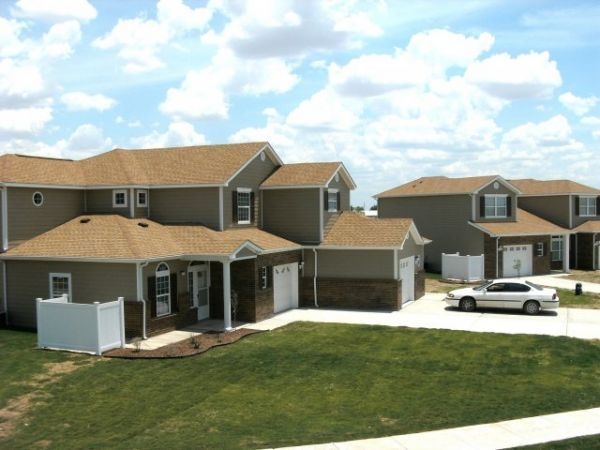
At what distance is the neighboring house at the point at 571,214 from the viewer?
145ft

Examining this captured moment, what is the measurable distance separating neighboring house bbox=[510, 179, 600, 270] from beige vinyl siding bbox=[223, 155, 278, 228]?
908 inches

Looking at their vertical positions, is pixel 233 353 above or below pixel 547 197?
below

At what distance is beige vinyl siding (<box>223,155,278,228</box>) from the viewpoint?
88.0 ft

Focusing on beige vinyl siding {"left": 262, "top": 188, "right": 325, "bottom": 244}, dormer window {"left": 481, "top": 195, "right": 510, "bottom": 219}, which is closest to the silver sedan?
beige vinyl siding {"left": 262, "top": 188, "right": 325, "bottom": 244}

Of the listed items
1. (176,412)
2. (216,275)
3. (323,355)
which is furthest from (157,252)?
(176,412)

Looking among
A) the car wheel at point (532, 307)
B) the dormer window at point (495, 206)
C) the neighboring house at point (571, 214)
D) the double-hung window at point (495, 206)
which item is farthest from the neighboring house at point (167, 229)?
the neighboring house at point (571, 214)

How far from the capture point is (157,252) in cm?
2194

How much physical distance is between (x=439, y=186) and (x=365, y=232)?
17075 mm

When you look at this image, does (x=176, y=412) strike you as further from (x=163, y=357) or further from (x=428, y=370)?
(x=428, y=370)

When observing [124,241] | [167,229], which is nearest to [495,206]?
[167,229]

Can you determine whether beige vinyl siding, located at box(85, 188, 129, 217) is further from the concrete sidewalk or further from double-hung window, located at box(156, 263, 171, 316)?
the concrete sidewalk

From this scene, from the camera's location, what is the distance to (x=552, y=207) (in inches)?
1833

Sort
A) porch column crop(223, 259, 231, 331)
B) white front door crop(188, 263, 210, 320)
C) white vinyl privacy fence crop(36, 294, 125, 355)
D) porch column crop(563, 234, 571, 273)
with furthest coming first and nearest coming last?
porch column crop(563, 234, 571, 273) < white front door crop(188, 263, 210, 320) < porch column crop(223, 259, 231, 331) < white vinyl privacy fence crop(36, 294, 125, 355)

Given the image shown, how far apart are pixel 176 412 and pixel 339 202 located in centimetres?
1898
